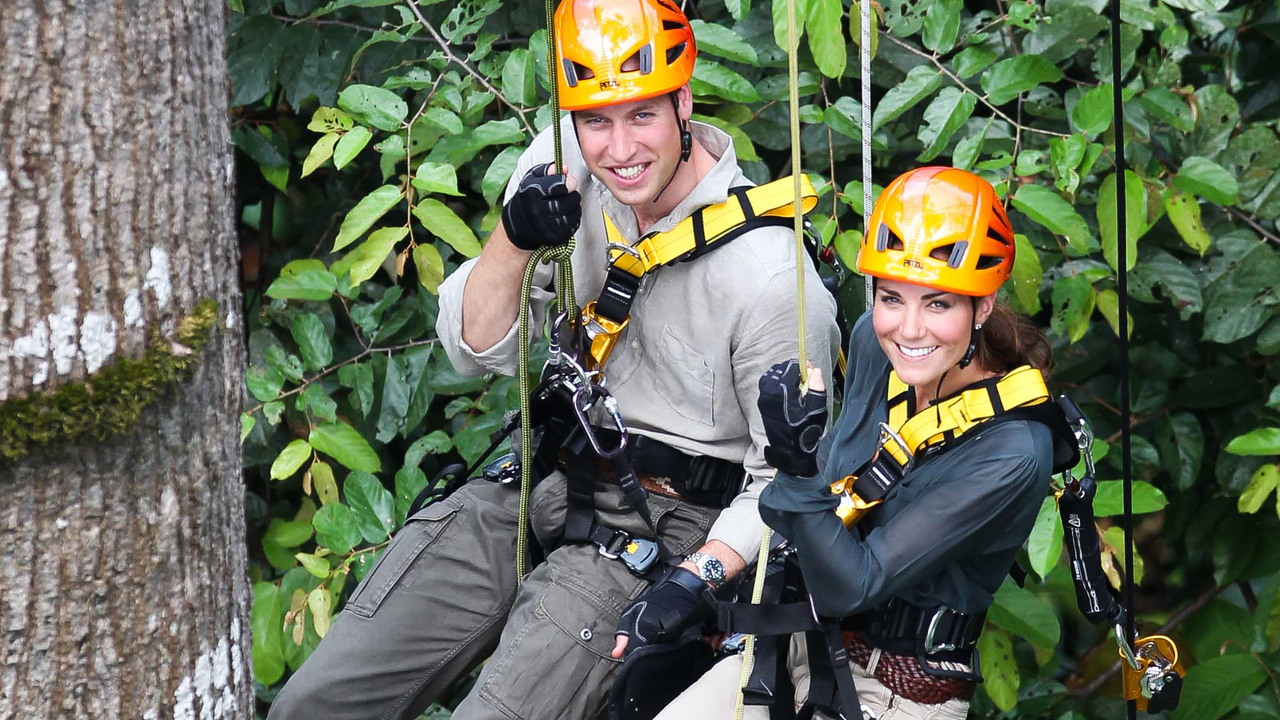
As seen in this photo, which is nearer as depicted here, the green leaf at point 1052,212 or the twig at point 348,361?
the green leaf at point 1052,212

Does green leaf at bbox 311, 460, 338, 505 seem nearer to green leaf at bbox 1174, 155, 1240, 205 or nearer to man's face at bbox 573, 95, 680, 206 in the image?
man's face at bbox 573, 95, 680, 206

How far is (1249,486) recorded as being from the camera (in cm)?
318

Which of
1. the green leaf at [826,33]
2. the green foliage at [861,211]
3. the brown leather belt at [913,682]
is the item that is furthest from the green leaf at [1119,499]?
the green leaf at [826,33]

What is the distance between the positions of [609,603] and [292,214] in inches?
76.2

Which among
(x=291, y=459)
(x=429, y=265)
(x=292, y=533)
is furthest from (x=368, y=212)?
(x=292, y=533)

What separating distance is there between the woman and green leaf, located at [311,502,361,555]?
47.1 inches

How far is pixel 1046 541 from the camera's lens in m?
2.72

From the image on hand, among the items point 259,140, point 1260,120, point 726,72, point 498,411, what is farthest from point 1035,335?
point 259,140

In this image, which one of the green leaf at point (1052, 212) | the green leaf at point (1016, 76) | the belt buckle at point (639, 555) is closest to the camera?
the belt buckle at point (639, 555)

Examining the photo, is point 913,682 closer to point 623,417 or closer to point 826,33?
point 623,417

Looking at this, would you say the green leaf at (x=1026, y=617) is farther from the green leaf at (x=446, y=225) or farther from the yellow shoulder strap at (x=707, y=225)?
the green leaf at (x=446, y=225)

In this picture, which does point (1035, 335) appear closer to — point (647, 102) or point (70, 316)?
point (647, 102)

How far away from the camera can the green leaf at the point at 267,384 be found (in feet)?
10.7

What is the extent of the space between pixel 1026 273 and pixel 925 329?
0.88 metres
